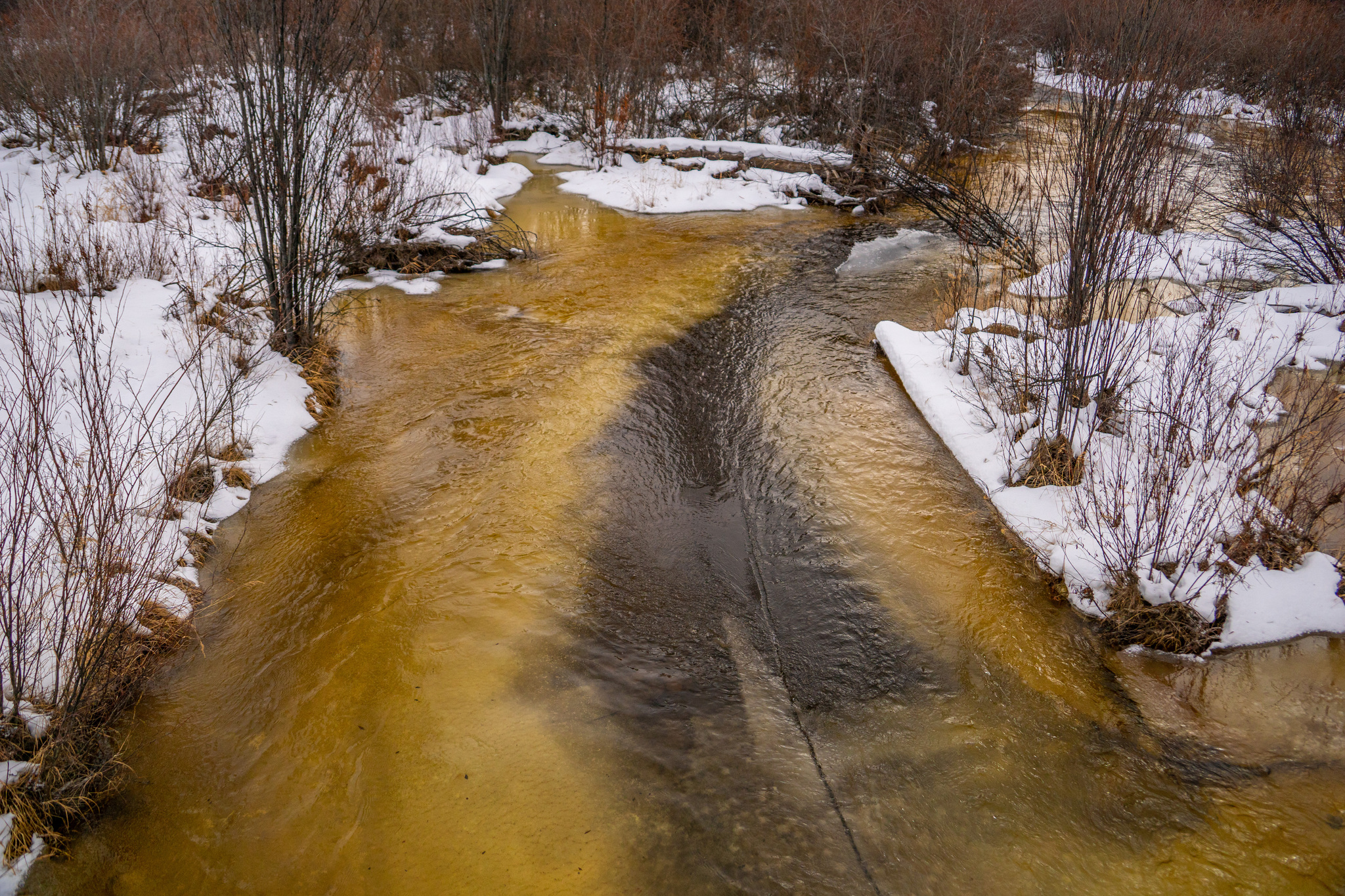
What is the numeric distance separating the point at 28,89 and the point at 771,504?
14.5m

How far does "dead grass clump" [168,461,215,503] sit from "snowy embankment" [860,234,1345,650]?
6393 millimetres

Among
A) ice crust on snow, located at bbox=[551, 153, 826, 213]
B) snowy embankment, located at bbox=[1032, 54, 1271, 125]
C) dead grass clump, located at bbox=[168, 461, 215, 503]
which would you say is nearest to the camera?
dead grass clump, located at bbox=[168, 461, 215, 503]

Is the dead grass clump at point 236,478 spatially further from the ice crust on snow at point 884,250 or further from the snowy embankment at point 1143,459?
the ice crust on snow at point 884,250

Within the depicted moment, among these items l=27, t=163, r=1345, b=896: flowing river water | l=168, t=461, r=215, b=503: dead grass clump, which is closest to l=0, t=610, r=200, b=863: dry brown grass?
l=27, t=163, r=1345, b=896: flowing river water

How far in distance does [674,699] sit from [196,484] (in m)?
4.15

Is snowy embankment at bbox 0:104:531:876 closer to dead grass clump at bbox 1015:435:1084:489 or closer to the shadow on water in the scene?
the shadow on water

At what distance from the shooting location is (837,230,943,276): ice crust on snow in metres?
12.0

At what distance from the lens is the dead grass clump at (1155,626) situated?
4.91 metres

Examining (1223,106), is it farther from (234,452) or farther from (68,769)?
(68,769)

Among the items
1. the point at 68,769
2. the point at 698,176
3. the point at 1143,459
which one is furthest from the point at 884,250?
the point at 68,769

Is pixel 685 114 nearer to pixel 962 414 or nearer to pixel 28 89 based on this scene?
pixel 28 89

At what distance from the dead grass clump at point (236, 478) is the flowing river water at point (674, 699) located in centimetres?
16

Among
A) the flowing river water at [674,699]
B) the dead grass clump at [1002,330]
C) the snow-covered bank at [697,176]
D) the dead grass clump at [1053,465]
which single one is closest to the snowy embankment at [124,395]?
the flowing river water at [674,699]

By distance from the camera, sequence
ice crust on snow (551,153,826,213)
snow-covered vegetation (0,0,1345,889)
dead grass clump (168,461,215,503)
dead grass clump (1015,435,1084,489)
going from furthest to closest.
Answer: ice crust on snow (551,153,826,213) → dead grass clump (1015,435,1084,489) → dead grass clump (168,461,215,503) → snow-covered vegetation (0,0,1345,889)
